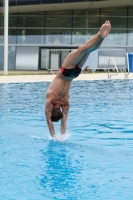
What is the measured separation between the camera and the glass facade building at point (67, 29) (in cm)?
3597

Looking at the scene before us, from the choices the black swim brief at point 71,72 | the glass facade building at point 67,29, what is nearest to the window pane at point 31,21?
the glass facade building at point 67,29

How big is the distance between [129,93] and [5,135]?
27.0ft

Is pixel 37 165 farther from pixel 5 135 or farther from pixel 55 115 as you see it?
pixel 5 135

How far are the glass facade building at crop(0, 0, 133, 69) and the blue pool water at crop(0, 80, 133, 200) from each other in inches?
951

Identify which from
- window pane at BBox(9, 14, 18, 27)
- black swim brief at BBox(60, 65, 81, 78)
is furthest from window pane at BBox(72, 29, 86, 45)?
black swim brief at BBox(60, 65, 81, 78)

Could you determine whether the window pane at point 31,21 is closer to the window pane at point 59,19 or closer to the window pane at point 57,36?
the window pane at point 59,19

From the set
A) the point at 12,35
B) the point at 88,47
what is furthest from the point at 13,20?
the point at 88,47

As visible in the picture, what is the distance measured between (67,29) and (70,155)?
3047cm

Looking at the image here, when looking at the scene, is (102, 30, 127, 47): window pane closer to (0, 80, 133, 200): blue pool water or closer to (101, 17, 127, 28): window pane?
(101, 17, 127, 28): window pane

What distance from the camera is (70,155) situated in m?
6.45

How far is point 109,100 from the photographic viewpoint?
13516 millimetres

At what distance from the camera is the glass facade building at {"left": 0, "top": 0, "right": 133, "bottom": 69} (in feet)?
118

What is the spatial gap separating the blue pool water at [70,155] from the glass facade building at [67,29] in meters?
24.2

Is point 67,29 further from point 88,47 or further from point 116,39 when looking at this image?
point 88,47
